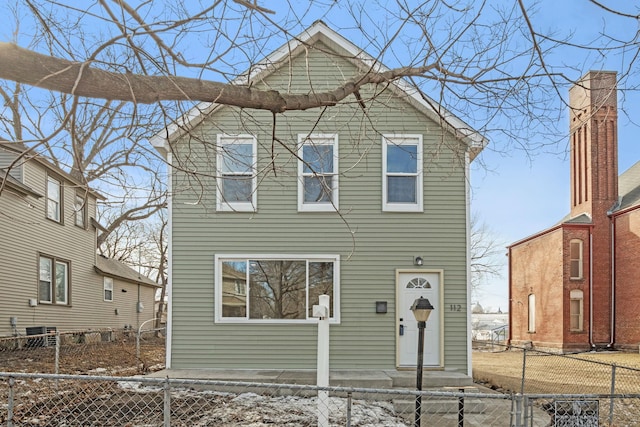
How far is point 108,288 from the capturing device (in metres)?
22.0

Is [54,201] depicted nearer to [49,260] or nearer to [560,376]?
[49,260]

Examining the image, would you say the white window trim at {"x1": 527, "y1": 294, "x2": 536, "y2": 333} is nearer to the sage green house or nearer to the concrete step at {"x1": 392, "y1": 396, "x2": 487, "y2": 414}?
the sage green house

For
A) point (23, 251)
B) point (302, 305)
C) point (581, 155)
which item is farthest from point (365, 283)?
point (581, 155)

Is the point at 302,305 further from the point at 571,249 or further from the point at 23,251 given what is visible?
the point at 571,249

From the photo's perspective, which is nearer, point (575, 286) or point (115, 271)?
point (575, 286)

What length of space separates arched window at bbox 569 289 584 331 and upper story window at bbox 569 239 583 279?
69 cm

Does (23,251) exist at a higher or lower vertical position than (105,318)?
higher

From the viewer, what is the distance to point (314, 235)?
10445mm

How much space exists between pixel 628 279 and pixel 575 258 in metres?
2.05

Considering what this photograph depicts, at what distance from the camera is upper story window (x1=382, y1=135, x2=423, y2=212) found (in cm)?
1055

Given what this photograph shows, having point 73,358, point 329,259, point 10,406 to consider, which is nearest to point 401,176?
point 329,259

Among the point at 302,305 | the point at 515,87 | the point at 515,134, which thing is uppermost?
the point at 515,87

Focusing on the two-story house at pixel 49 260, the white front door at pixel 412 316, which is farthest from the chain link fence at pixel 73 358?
the white front door at pixel 412 316

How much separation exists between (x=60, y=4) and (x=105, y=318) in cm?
1946
